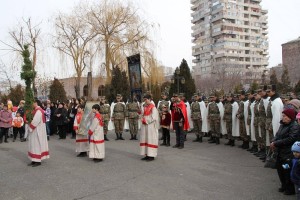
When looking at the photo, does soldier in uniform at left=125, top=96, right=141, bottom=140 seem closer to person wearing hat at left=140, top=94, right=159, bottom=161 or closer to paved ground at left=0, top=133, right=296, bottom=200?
paved ground at left=0, top=133, right=296, bottom=200

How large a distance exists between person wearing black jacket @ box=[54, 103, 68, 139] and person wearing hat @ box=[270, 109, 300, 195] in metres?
12.0

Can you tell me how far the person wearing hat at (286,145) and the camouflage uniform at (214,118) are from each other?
6.90 m

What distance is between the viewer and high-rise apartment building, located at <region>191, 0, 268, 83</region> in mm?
98375

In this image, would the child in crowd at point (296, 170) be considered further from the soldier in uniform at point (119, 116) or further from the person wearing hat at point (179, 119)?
the soldier in uniform at point (119, 116)

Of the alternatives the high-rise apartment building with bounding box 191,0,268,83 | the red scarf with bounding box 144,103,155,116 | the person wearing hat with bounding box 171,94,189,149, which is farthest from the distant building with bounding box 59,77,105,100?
the high-rise apartment building with bounding box 191,0,268,83

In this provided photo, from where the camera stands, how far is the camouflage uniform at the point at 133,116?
15.4m

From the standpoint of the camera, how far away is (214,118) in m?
13.4

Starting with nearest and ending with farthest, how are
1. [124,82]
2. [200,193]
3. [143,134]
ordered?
[200,193]
[143,134]
[124,82]

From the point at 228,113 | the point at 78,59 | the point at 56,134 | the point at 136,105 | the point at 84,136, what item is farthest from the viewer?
the point at 78,59

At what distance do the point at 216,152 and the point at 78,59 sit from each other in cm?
2130

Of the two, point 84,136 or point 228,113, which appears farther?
point 228,113

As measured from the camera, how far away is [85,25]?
2895cm

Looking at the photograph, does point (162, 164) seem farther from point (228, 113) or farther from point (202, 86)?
point (202, 86)

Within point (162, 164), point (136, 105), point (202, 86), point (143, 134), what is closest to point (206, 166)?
point (162, 164)
